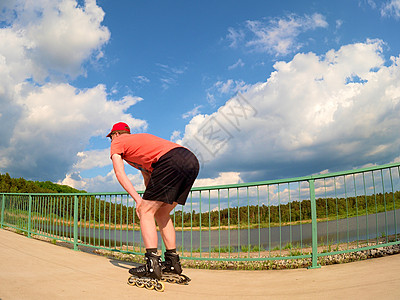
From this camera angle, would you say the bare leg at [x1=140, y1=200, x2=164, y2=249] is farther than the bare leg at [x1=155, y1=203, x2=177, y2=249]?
No

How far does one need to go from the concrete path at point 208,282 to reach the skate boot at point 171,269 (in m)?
0.09

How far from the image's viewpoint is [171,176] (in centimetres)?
279

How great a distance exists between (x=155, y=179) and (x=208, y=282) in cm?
140

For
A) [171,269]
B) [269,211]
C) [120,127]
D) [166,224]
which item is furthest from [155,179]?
[269,211]

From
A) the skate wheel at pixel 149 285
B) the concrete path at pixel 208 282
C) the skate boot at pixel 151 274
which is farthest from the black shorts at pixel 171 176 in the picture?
the concrete path at pixel 208 282

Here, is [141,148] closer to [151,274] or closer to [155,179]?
[155,179]

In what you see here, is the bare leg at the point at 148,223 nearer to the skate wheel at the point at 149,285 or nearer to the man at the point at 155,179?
the man at the point at 155,179

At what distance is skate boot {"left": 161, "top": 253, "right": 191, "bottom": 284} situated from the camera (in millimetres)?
2963

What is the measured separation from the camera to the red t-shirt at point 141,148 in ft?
9.56

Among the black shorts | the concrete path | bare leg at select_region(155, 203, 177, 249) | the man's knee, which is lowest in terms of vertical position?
the concrete path

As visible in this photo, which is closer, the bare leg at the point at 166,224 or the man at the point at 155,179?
the man at the point at 155,179

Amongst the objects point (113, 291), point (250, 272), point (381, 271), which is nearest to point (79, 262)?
point (113, 291)

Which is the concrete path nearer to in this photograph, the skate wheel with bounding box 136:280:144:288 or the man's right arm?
the skate wheel with bounding box 136:280:144:288

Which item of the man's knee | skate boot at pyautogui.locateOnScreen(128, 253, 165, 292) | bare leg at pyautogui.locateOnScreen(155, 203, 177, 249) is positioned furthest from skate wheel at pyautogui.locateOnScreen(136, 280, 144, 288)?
the man's knee
